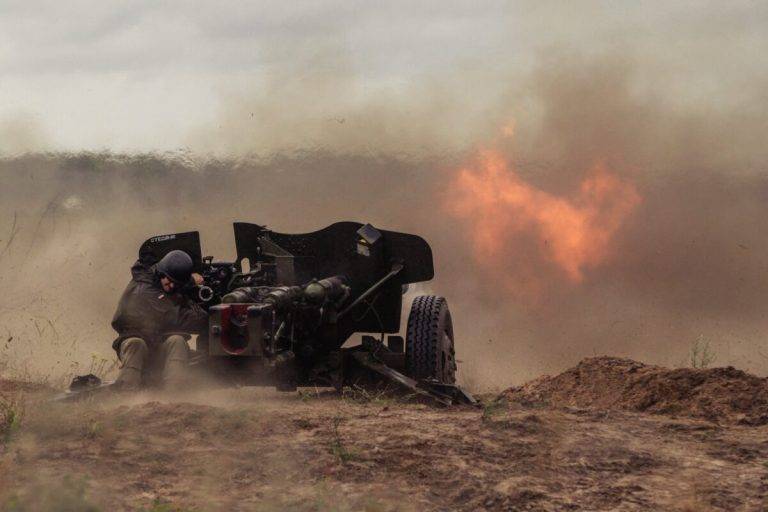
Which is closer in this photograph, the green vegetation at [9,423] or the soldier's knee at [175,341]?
the green vegetation at [9,423]

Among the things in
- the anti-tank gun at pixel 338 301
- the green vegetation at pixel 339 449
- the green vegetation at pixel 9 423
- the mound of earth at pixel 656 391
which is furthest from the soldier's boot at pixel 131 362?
the mound of earth at pixel 656 391

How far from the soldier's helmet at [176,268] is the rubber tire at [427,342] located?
246 centimetres

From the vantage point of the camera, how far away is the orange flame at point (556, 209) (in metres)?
19.2

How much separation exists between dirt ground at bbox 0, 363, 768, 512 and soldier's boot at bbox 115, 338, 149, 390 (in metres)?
0.89

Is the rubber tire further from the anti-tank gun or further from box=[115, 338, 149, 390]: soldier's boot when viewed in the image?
box=[115, 338, 149, 390]: soldier's boot

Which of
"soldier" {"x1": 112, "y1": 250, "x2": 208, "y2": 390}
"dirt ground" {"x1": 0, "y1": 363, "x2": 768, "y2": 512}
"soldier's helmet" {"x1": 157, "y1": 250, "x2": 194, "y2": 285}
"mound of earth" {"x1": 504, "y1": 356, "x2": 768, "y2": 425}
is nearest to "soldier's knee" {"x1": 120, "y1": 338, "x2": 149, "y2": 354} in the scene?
"soldier" {"x1": 112, "y1": 250, "x2": 208, "y2": 390}

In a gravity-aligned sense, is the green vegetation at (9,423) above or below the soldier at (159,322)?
below

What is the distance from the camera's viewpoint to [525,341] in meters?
18.6

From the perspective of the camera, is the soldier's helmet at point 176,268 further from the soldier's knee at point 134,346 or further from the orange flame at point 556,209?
the orange flame at point 556,209

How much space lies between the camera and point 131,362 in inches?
388

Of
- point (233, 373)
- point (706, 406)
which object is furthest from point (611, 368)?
point (233, 373)

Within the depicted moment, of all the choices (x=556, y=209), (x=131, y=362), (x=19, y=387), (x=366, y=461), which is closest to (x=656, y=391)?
(x=366, y=461)

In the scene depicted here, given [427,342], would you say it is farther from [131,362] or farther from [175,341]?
[131,362]

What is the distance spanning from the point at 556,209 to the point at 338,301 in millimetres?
8796
